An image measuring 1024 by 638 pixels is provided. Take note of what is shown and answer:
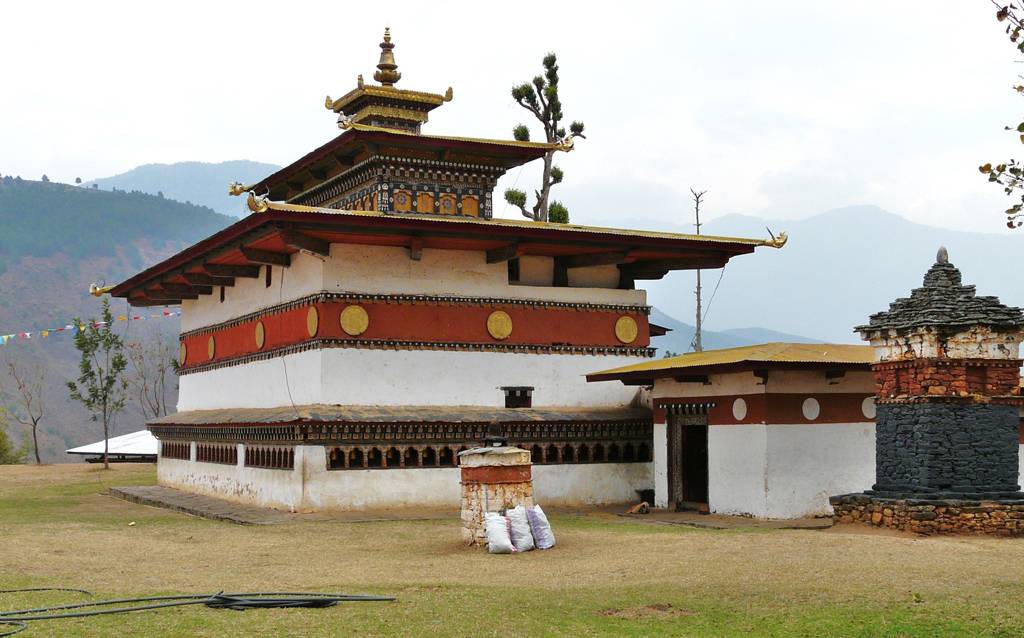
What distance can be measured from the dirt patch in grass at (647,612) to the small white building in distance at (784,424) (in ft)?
27.3

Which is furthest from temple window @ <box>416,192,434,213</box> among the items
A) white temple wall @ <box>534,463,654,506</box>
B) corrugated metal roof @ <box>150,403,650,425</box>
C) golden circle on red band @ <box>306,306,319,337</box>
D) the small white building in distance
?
the small white building in distance

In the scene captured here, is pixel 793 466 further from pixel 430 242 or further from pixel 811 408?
pixel 430 242

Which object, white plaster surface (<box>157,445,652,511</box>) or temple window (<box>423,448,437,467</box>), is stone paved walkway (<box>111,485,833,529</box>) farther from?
Result: temple window (<box>423,448,437,467</box>)

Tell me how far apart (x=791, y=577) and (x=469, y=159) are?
16.2 m

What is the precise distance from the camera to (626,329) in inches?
998

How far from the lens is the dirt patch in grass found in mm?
10031

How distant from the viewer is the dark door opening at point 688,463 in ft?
70.7

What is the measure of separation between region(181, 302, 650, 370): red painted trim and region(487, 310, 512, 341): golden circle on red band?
0.07 m

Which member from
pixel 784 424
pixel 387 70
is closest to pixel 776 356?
pixel 784 424

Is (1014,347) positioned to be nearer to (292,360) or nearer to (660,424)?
(660,424)

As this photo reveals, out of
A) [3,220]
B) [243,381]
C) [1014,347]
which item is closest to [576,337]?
[243,381]

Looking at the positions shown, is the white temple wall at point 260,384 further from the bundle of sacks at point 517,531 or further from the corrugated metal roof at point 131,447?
the corrugated metal roof at point 131,447

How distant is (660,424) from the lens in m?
22.1

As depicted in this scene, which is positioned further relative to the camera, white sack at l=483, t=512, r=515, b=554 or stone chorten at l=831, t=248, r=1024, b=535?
stone chorten at l=831, t=248, r=1024, b=535
